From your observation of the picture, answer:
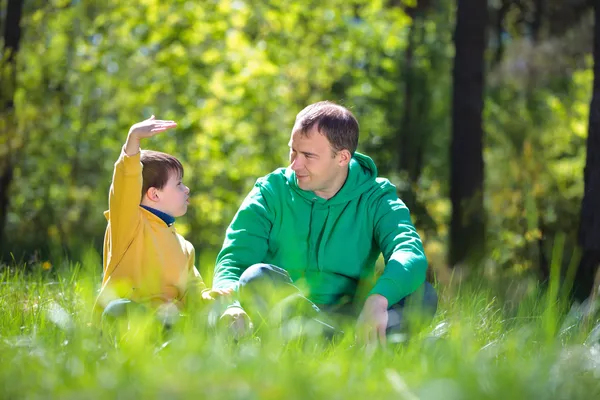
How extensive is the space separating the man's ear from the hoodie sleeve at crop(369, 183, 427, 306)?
240 millimetres

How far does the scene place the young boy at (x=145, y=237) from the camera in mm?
3295

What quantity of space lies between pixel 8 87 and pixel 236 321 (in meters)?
5.20

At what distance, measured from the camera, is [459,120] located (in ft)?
24.9

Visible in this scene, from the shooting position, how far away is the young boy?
3.29 meters

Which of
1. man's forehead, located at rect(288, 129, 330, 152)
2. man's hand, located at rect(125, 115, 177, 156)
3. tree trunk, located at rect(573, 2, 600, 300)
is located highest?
man's hand, located at rect(125, 115, 177, 156)

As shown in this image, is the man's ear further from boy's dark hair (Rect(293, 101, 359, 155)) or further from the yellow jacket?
the yellow jacket

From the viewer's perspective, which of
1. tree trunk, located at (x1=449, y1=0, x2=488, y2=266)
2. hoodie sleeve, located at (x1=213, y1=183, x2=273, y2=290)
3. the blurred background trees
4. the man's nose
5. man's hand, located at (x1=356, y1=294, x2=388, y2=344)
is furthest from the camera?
the blurred background trees

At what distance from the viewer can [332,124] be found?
3785 millimetres

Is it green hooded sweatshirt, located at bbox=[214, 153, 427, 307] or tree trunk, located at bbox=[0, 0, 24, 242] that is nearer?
green hooded sweatshirt, located at bbox=[214, 153, 427, 307]

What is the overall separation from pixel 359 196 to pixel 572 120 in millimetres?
11796

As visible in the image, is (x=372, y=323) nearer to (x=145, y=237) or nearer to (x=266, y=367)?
(x=266, y=367)

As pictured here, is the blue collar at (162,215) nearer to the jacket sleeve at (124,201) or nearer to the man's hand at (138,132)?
the jacket sleeve at (124,201)

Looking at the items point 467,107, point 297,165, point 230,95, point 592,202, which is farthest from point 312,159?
point 230,95

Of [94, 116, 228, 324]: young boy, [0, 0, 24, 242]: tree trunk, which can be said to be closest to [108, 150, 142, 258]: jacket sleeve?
[94, 116, 228, 324]: young boy
